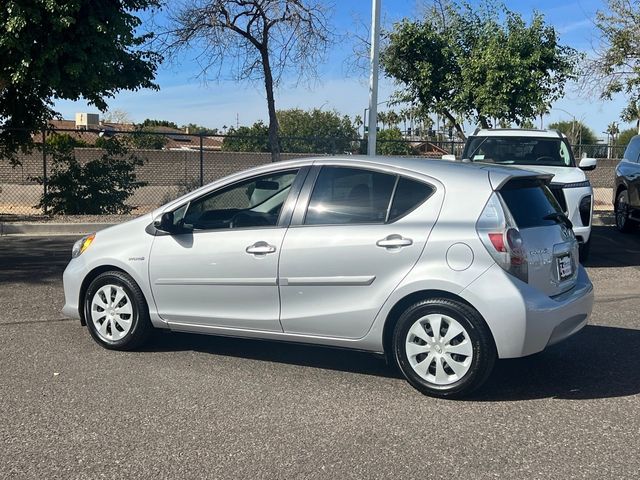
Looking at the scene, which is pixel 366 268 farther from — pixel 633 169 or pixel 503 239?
pixel 633 169

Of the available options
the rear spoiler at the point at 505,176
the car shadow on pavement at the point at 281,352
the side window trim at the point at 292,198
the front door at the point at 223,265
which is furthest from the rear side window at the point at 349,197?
the car shadow on pavement at the point at 281,352

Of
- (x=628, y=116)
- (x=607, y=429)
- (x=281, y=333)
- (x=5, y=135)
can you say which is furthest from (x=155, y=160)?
(x=607, y=429)

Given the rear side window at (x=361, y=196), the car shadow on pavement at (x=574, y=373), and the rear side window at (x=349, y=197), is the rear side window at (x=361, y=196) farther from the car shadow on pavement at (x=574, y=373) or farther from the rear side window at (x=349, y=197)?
the car shadow on pavement at (x=574, y=373)

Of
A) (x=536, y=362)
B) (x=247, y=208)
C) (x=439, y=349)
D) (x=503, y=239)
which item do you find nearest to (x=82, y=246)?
(x=247, y=208)

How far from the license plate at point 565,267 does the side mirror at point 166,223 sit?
295cm

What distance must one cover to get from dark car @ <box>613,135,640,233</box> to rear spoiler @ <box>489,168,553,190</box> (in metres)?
7.97

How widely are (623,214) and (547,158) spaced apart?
3.87 meters

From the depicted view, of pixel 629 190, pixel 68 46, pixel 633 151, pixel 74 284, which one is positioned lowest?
pixel 74 284

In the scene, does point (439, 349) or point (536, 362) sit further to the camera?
point (536, 362)

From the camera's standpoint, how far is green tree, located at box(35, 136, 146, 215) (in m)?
15.3

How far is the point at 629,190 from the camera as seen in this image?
12.5 metres

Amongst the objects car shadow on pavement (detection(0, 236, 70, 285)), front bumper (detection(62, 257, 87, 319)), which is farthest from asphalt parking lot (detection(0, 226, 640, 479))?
car shadow on pavement (detection(0, 236, 70, 285))

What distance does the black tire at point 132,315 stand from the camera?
5.48m

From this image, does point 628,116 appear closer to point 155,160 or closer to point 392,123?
point 155,160
